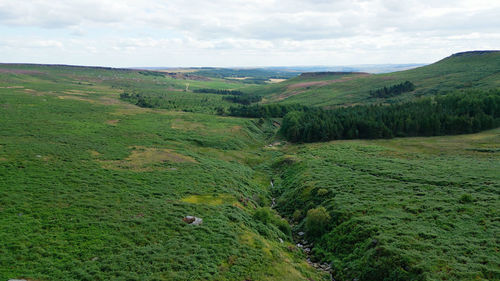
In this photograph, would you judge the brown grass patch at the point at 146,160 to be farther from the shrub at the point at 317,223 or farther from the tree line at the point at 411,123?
the tree line at the point at 411,123

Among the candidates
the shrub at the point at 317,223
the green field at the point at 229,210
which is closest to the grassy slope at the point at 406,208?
the green field at the point at 229,210

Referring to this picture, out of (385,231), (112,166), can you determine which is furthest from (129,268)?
(112,166)

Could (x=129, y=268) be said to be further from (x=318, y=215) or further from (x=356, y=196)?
(x=356, y=196)

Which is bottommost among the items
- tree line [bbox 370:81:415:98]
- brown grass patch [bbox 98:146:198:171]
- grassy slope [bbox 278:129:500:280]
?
grassy slope [bbox 278:129:500:280]

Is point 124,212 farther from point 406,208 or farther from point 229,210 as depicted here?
point 406,208

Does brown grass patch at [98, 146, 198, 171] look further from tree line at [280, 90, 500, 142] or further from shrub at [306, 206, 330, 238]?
tree line at [280, 90, 500, 142]

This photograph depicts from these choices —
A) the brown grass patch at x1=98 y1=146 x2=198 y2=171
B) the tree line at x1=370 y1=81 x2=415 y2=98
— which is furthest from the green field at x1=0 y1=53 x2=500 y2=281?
the tree line at x1=370 y1=81 x2=415 y2=98
